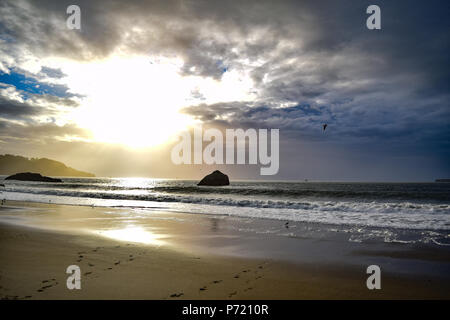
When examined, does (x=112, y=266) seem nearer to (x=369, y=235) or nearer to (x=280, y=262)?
(x=280, y=262)

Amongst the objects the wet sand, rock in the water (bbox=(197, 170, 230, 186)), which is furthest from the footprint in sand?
rock in the water (bbox=(197, 170, 230, 186))

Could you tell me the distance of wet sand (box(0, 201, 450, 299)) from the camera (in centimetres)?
525

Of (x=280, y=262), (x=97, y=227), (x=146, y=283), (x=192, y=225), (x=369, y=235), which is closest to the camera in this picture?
(x=146, y=283)

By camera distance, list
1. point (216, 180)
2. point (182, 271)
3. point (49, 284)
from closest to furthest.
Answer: point (49, 284) < point (182, 271) < point (216, 180)

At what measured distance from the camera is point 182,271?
662cm

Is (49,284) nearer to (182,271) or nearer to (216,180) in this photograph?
(182,271)

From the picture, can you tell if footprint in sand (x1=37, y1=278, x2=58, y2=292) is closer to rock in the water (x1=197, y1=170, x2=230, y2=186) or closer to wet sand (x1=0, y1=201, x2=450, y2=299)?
wet sand (x1=0, y1=201, x2=450, y2=299)

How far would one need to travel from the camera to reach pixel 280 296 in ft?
17.0

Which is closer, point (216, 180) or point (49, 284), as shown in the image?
point (49, 284)

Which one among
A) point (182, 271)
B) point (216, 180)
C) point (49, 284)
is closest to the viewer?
point (49, 284)

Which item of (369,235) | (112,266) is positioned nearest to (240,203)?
(369,235)

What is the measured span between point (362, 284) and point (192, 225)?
992cm

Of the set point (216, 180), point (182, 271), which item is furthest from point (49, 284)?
point (216, 180)
